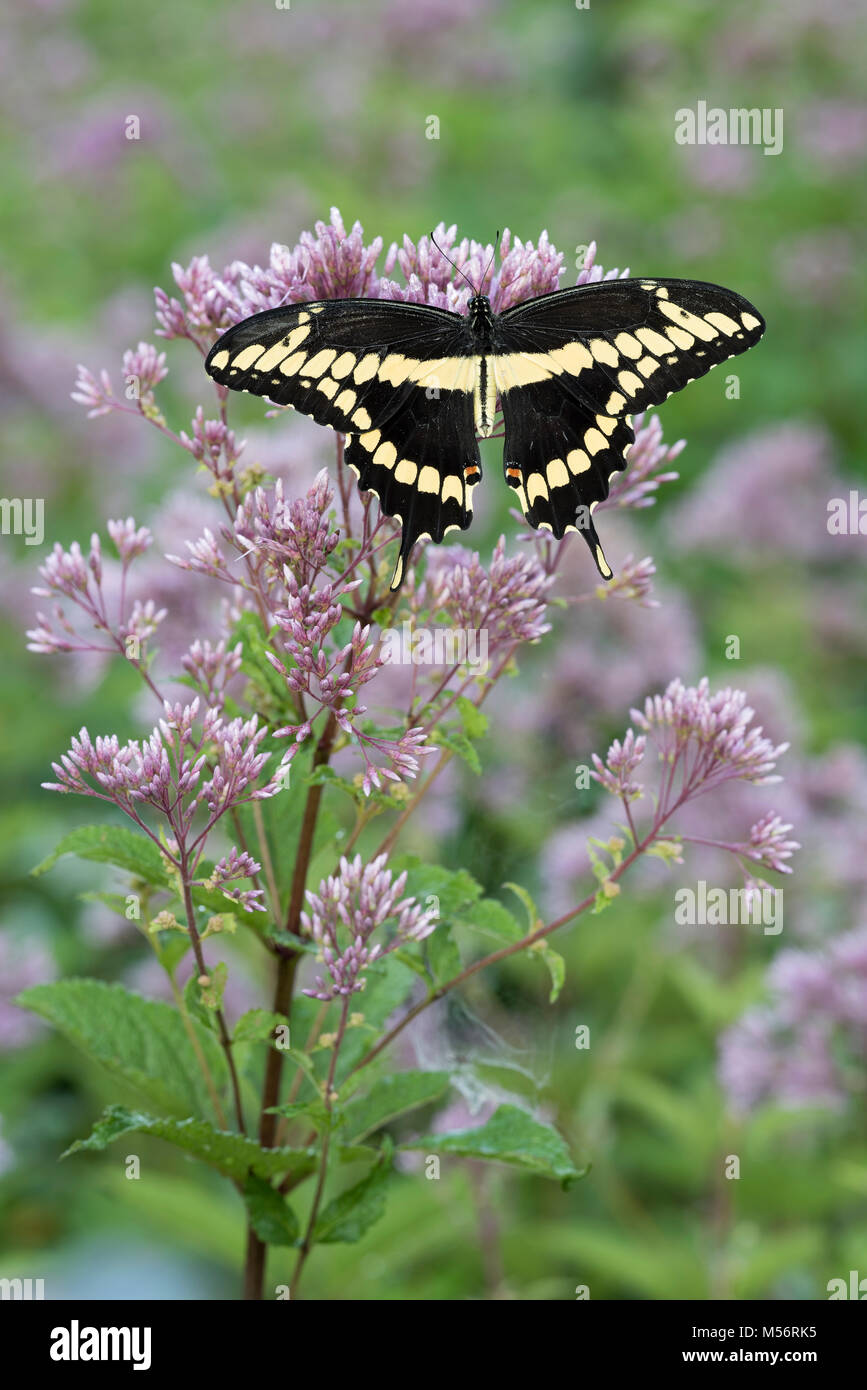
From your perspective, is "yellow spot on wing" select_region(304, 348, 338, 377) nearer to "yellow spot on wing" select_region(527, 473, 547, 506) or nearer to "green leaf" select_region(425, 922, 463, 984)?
"yellow spot on wing" select_region(527, 473, 547, 506)

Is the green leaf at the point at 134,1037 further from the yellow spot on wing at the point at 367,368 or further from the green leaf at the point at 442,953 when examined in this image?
the yellow spot on wing at the point at 367,368

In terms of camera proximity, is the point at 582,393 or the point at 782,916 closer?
the point at 582,393
